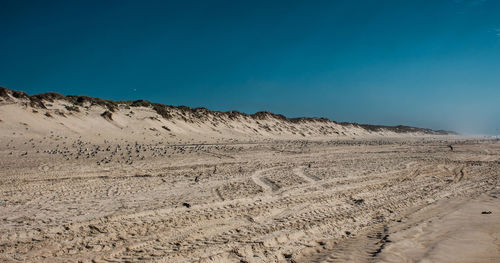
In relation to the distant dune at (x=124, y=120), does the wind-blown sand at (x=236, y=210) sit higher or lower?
lower

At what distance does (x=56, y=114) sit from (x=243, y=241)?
22.2 meters

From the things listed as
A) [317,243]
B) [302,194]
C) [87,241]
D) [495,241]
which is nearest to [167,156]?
[302,194]

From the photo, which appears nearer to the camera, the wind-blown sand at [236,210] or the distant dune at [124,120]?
the wind-blown sand at [236,210]

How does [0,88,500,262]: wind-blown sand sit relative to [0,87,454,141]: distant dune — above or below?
below

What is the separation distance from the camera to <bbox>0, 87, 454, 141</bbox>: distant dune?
20.1 metres

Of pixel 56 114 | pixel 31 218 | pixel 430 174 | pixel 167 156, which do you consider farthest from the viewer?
pixel 56 114

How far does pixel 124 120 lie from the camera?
2548cm

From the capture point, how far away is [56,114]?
2189cm

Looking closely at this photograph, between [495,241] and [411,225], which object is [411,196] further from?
[495,241]

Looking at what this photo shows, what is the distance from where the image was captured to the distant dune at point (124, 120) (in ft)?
65.9

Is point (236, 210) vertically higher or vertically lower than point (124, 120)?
lower

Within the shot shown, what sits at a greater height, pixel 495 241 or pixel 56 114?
pixel 56 114

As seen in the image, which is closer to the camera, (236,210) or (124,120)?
(236,210)

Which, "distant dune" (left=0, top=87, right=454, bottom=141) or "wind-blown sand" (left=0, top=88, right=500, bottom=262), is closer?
"wind-blown sand" (left=0, top=88, right=500, bottom=262)
